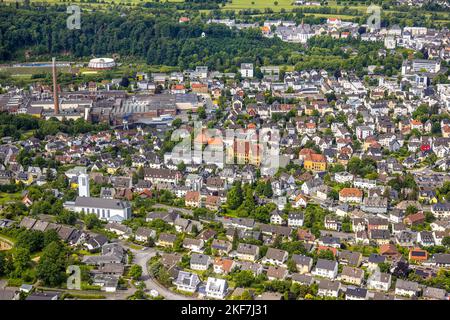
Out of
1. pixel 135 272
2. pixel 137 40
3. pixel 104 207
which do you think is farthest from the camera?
pixel 137 40

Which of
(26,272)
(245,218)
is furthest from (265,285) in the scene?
(26,272)

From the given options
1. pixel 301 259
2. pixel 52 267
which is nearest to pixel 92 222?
pixel 52 267

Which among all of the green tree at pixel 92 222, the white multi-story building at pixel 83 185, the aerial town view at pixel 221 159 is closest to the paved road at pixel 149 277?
the aerial town view at pixel 221 159

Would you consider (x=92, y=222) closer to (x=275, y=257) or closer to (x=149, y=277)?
(x=149, y=277)

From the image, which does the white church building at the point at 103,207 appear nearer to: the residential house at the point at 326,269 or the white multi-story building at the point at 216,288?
the white multi-story building at the point at 216,288

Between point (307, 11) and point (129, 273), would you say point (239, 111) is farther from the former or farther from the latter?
point (307, 11)
